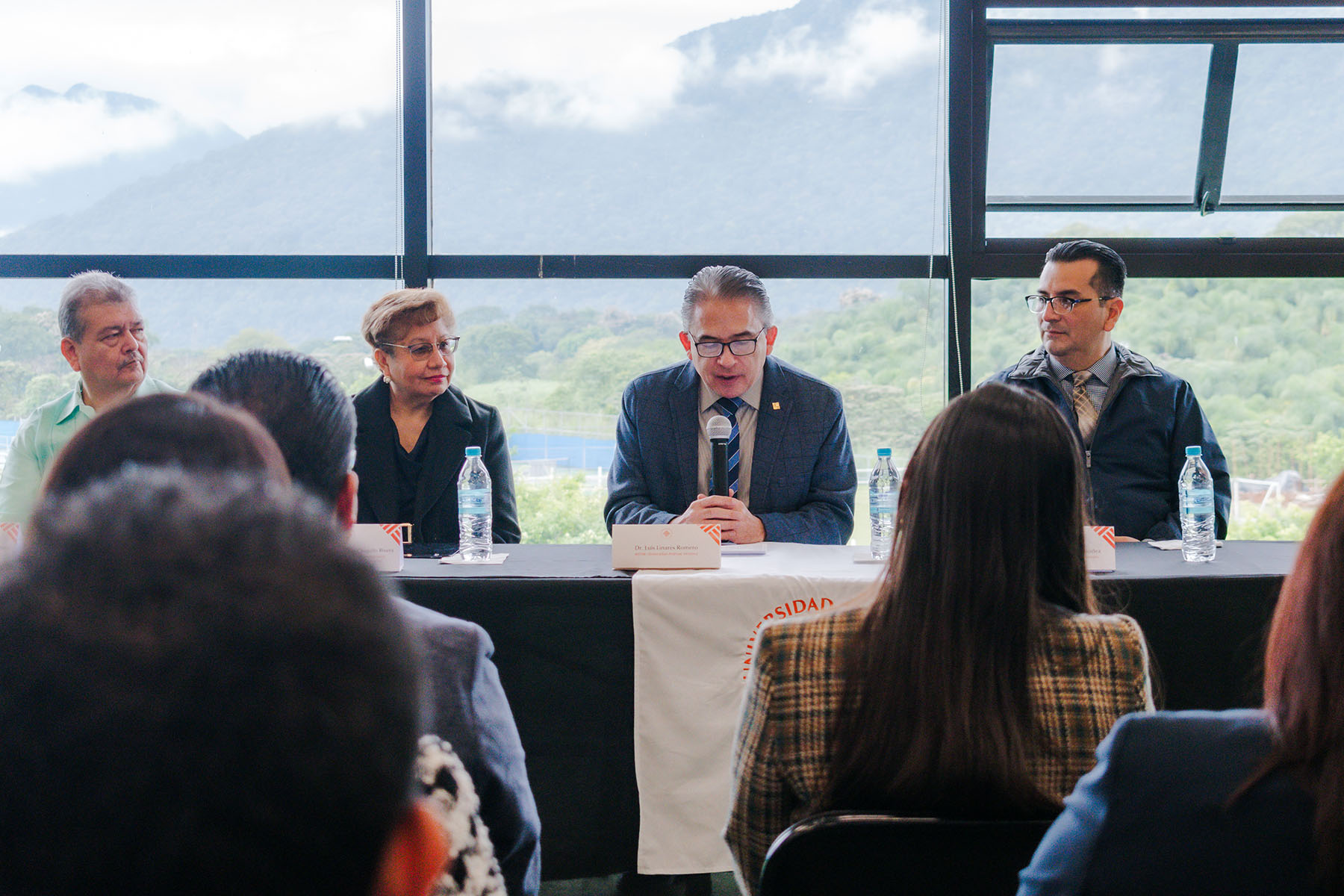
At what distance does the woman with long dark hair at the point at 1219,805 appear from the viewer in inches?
28.0

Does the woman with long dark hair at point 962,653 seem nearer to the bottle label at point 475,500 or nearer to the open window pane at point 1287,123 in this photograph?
the bottle label at point 475,500

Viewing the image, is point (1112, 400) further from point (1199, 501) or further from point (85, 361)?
point (85, 361)

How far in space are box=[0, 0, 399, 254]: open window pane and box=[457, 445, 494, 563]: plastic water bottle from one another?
4.54 feet

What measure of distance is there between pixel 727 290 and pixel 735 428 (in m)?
0.40

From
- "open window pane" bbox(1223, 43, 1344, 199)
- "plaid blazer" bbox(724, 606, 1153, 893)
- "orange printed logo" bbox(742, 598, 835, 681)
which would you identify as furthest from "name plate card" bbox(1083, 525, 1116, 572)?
"open window pane" bbox(1223, 43, 1344, 199)

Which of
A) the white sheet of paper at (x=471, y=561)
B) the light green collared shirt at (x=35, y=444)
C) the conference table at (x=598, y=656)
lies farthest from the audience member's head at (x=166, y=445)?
the light green collared shirt at (x=35, y=444)

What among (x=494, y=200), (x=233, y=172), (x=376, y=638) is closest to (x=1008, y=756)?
(x=376, y=638)

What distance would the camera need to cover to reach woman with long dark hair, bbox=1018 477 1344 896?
0.71 metres

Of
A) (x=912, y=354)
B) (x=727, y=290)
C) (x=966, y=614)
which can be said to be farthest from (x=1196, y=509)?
(x=966, y=614)

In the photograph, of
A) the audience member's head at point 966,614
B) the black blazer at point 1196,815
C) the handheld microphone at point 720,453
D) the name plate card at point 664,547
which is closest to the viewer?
the black blazer at point 1196,815

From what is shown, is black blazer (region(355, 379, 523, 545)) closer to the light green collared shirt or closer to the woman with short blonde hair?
the woman with short blonde hair

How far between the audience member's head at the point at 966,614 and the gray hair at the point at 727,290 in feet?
5.10

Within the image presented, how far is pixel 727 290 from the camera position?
2699 millimetres

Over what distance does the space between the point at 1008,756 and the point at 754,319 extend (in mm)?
1800
